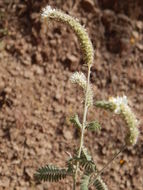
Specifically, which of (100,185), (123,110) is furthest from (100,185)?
(123,110)

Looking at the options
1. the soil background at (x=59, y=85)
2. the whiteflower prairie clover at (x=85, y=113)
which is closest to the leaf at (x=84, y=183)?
the whiteflower prairie clover at (x=85, y=113)

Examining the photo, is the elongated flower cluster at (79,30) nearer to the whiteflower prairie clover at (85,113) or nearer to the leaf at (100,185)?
the whiteflower prairie clover at (85,113)

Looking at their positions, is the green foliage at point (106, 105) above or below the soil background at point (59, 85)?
below

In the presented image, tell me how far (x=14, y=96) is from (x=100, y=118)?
2.87 feet

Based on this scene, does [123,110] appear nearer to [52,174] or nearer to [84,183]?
[84,183]

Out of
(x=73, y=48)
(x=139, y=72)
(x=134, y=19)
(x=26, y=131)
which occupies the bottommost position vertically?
(x=26, y=131)

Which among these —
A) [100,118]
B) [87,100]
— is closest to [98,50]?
[100,118]

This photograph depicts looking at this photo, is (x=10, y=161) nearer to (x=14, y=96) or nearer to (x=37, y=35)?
(x=14, y=96)

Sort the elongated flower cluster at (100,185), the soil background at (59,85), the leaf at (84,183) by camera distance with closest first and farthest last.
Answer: the leaf at (84,183), the elongated flower cluster at (100,185), the soil background at (59,85)

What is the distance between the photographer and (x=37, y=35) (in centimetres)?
402

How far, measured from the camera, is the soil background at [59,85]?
352cm

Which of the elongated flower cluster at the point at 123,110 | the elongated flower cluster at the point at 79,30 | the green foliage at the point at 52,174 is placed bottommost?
the green foliage at the point at 52,174

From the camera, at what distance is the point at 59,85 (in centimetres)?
388

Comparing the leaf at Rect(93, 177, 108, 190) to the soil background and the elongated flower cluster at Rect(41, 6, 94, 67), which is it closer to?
the elongated flower cluster at Rect(41, 6, 94, 67)
